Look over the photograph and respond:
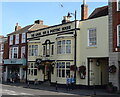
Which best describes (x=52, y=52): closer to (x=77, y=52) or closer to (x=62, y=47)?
(x=62, y=47)

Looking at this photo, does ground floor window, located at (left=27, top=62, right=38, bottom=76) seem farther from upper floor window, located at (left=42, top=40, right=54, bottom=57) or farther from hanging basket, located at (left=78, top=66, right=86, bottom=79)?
hanging basket, located at (left=78, top=66, right=86, bottom=79)

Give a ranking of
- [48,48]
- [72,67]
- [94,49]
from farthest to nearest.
A: 1. [48,48]
2. [72,67]
3. [94,49]

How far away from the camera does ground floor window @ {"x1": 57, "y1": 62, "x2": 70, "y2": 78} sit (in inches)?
1015

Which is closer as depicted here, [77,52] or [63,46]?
[77,52]

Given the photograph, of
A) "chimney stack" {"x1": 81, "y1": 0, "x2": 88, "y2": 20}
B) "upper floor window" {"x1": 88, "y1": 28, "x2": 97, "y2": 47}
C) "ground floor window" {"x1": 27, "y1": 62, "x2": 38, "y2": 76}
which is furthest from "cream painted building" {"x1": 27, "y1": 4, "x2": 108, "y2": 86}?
"ground floor window" {"x1": 27, "y1": 62, "x2": 38, "y2": 76}

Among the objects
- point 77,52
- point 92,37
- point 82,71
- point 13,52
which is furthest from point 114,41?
point 13,52

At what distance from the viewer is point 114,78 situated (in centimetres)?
2094

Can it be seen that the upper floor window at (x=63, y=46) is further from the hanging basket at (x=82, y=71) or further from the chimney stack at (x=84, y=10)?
the chimney stack at (x=84, y=10)

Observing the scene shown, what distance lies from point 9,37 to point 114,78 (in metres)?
23.1

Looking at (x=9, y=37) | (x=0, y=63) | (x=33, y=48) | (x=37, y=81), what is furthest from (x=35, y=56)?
(x=0, y=63)

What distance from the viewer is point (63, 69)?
26172 mm

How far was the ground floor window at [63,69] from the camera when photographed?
2578cm

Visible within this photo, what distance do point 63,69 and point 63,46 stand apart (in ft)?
8.94

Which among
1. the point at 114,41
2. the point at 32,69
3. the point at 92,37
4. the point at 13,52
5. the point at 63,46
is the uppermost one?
the point at 92,37
